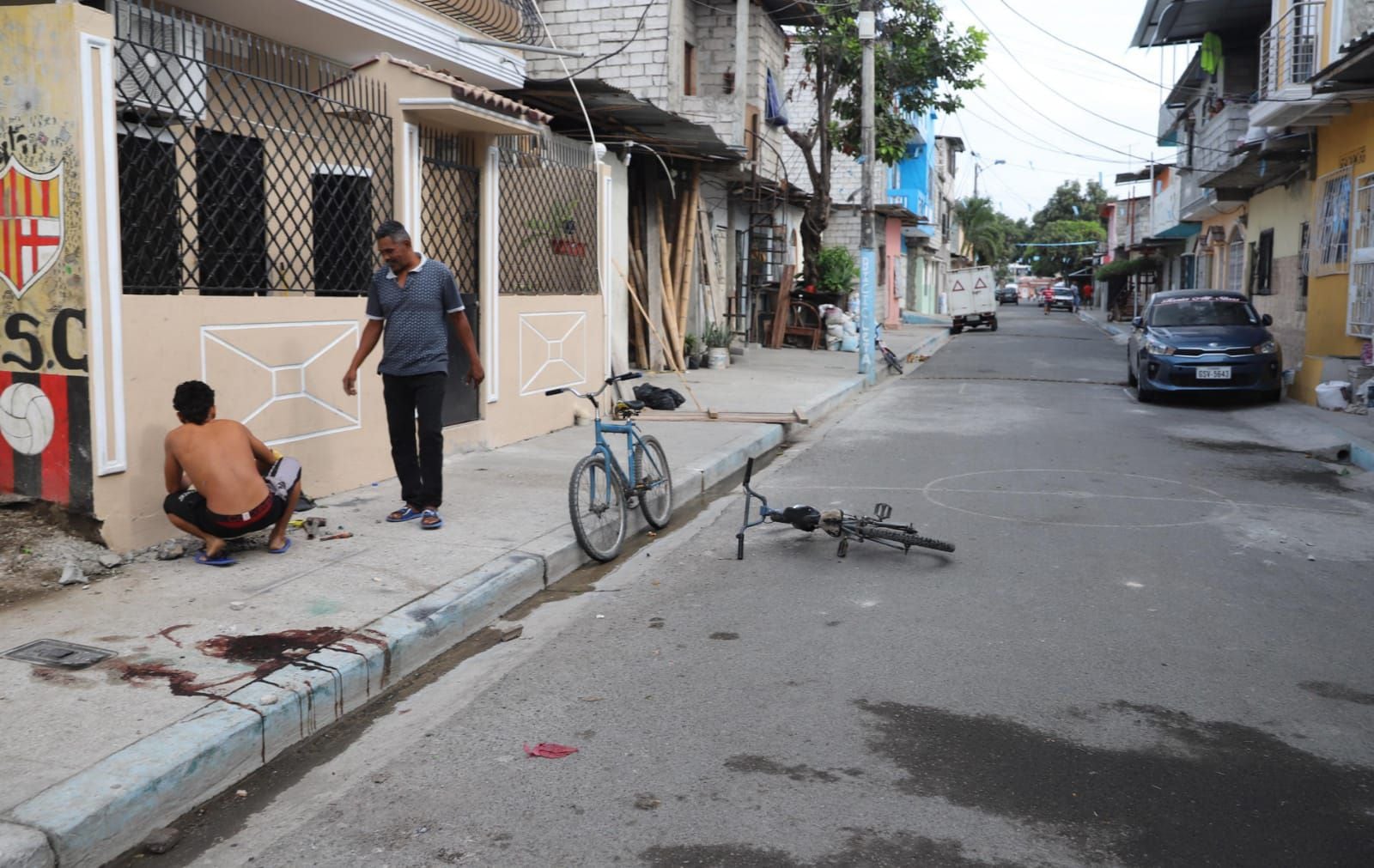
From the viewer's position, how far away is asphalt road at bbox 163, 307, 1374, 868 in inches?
131

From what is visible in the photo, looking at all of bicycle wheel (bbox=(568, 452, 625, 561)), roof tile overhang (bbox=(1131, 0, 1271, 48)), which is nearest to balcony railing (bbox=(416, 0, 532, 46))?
bicycle wheel (bbox=(568, 452, 625, 561))

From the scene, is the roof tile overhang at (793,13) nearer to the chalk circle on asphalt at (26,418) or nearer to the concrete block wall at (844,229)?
the concrete block wall at (844,229)

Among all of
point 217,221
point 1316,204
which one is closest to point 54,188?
point 217,221

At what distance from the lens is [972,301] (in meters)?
41.3

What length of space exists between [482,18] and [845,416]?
6.37 metres

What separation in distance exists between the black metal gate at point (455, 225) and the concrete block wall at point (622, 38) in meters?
12.2

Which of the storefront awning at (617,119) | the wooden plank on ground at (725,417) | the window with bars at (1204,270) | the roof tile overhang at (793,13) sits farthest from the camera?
the window with bars at (1204,270)

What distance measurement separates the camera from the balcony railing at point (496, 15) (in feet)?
41.2

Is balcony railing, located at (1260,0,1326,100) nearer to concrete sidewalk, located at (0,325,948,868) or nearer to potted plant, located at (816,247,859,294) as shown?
potted plant, located at (816,247,859,294)

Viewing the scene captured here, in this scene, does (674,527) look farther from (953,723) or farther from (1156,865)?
(1156,865)

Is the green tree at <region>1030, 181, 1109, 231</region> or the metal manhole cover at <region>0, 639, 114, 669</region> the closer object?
the metal manhole cover at <region>0, 639, 114, 669</region>

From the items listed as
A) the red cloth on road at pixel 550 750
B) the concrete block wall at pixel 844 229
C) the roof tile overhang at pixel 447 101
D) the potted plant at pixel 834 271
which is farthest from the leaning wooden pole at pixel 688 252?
the concrete block wall at pixel 844 229

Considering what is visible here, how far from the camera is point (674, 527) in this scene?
26.2 feet

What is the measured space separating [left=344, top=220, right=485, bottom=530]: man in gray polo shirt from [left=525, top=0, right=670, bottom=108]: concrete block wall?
15.3 meters
